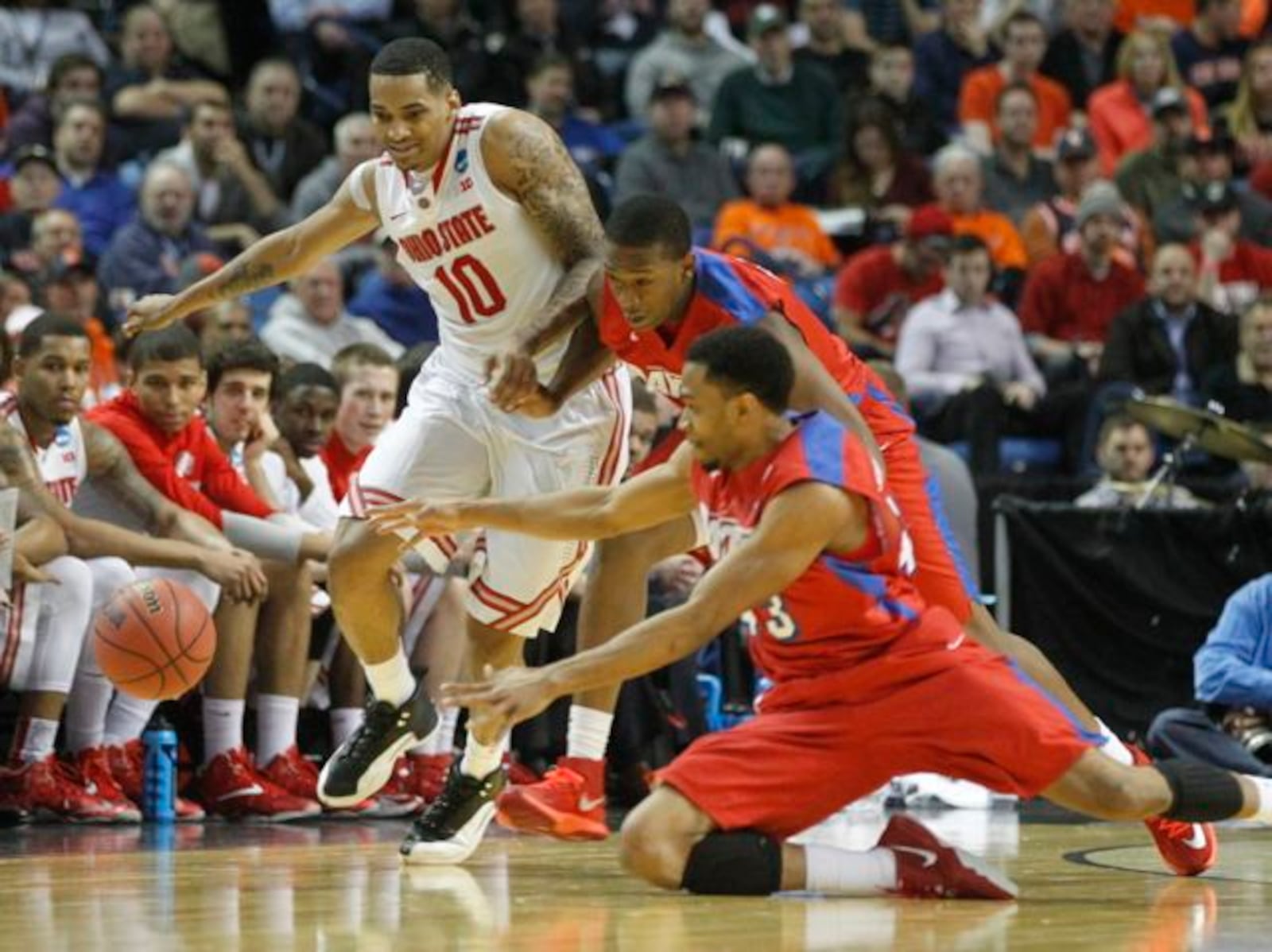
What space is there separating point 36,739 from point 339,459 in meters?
2.10

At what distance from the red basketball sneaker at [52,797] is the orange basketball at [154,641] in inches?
23.6

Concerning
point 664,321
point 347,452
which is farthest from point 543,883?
point 347,452

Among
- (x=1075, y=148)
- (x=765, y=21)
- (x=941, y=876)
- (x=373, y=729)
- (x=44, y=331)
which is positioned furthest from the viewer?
(x=765, y=21)

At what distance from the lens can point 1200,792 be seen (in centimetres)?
589

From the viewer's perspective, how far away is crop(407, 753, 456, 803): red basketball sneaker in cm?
925

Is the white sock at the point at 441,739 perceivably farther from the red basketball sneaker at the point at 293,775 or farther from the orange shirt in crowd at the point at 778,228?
the orange shirt in crowd at the point at 778,228

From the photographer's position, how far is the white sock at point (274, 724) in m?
8.96

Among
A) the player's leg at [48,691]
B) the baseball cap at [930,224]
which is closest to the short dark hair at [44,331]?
the player's leg at [48,691]

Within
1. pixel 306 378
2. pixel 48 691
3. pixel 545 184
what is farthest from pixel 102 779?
pixel 545 184

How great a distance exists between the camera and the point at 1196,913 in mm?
5637

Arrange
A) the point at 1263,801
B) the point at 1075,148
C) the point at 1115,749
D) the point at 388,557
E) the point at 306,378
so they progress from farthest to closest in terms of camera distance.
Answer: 1. the point at 1075,148
2. the point at 306,378
3. the point at 388,557
4. the point at 1115,749
5. the point at 1263,801

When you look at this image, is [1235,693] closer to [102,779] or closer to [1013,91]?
[102,779]

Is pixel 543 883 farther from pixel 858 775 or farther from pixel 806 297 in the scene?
pixel 806 297

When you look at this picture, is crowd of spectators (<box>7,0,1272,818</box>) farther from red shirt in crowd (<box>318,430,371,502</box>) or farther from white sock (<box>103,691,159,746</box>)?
white sock (<box>103,691,159,746</box>)
